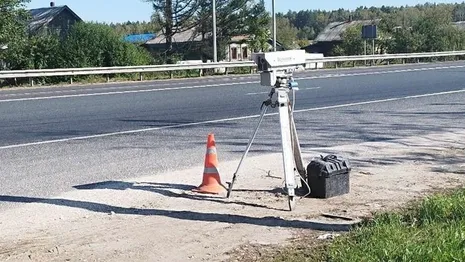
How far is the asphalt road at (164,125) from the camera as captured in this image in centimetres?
898

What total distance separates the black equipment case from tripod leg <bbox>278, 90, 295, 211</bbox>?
44 centimetres

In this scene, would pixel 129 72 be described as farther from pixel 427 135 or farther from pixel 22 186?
pixel 22 186

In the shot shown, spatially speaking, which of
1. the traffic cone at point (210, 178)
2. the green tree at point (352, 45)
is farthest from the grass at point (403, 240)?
the green tree at point (352, 45)

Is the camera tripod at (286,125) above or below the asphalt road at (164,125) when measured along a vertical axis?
above

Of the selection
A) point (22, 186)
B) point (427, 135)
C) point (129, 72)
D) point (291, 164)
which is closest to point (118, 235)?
point (291, 164)

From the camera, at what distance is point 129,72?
3144cm

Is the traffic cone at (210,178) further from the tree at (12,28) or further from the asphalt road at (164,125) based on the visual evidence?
the tree at (12,28)

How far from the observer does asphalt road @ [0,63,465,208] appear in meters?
8.98

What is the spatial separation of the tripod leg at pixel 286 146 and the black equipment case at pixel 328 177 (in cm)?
44

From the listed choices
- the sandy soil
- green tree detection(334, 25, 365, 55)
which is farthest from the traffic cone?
green tree detection(334, 25, 365, 55)

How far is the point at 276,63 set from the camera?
21.0ft

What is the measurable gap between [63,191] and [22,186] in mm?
610

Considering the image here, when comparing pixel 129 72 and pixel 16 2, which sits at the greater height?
pixel 16 2

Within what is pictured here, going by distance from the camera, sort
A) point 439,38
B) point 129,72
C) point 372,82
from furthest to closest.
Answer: point 439,38 < point 129,72 < point 372,82
